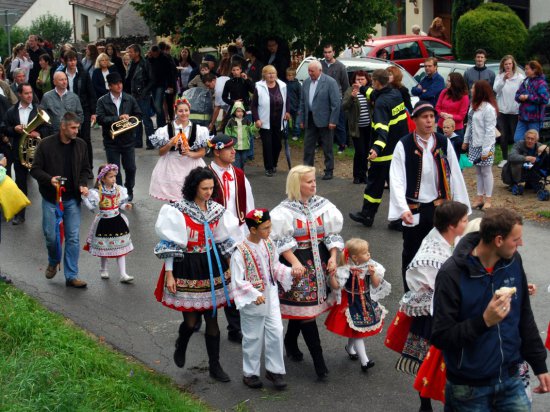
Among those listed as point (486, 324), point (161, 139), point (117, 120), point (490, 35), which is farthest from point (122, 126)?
point (490, 35)

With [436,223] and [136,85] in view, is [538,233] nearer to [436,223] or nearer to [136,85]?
[436,223]

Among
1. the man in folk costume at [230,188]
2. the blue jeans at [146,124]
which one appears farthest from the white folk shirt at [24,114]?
the man in folk costume at [230,188]

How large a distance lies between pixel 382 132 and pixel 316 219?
467 centimetres

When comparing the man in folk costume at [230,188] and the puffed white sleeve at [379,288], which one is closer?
the puffed white sleeve at [379,288]

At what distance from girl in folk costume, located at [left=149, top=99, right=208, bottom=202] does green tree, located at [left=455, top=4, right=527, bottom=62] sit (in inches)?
527

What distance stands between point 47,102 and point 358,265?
7.71 meters

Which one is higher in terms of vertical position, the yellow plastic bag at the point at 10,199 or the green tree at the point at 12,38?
the green tree at the point at 12,38

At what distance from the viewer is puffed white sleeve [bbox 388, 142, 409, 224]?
8766 millimetres

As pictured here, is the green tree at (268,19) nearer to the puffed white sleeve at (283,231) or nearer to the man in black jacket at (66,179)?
the man in black jacket at (66,179)

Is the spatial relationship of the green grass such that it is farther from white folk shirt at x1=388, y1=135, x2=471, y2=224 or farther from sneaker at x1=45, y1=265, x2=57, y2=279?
white folk shirt at x1=388, y1=135, x2=471, y2=224

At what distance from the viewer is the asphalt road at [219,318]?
7.62m

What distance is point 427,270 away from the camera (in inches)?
Result: 267

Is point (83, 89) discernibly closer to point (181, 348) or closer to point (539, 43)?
point (181, 348)

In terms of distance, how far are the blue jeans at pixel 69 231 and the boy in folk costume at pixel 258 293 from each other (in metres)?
3.41
